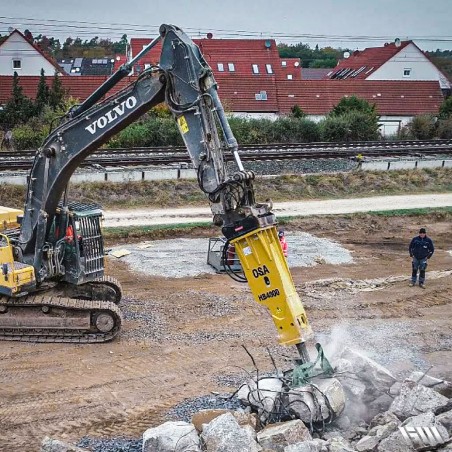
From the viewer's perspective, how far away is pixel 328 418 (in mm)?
9133

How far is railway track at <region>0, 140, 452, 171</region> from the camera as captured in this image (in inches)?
977

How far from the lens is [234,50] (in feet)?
165

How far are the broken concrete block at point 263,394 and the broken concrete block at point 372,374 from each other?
133 centimetres

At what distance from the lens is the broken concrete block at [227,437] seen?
7.85 meters

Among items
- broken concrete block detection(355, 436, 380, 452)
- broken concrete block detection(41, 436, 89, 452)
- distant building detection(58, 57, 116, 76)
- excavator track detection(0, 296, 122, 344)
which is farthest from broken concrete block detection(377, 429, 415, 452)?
distant building detection(58, 57, 116, 76)

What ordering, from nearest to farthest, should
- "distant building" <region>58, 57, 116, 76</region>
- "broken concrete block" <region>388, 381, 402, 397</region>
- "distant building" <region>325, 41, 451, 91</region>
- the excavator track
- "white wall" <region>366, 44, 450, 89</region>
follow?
"broken concrete block" <region>388, 381, 402, 397</region>
the excavator track
"distant building" <region>325, 41, 451, 91</region>
"white wall" <region>366, 44, 450, 89</region>
"distant building" <region>58, 57, 116, 76</region>

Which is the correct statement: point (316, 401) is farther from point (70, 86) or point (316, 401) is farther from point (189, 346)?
point (70, 86)

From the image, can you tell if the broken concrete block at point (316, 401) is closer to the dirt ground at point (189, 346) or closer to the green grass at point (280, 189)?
the dirt ground at point (189, 346)

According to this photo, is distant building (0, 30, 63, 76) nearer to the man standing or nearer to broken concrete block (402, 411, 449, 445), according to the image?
the man standing

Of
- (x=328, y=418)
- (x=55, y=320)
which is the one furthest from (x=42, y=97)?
(x=328, y=418)

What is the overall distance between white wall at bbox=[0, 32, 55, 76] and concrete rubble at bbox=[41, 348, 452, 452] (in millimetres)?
47518

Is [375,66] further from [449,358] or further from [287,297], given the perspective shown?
[287,297]

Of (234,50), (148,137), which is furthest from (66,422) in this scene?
(234,50)

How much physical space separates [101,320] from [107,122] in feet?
11.8
